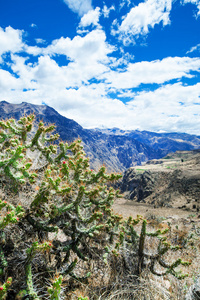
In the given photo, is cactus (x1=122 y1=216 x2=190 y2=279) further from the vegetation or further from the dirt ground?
the dirt ground

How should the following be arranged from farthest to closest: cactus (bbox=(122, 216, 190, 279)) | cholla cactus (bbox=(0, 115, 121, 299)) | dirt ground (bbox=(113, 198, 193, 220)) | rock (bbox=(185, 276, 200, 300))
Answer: dirt ground (bbox=(113, 198, 193, 220)), cactus (bbox=(122, 216, 190, 279)), rock (bbox=(185, 276, 200, 300)), cholla cactus (bbox=(0, 115, 121, 299))

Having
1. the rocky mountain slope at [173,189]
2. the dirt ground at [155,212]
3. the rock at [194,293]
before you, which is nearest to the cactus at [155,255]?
the rock at [194,293]

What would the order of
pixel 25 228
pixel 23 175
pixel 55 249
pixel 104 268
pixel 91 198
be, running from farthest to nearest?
pixel 91 198
pixel 104 268
pixel 55 249
pixel 25 228
pixel 23 175

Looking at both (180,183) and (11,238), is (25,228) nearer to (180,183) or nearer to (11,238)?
(11,238)

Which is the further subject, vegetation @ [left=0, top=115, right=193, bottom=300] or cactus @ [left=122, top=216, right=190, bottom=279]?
cactus @ [left=122, top=216, right=190, bottom=279]

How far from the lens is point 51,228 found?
397 cm

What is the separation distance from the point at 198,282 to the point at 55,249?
11.8 feet

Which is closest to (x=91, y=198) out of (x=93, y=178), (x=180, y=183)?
(x=93, y=178)

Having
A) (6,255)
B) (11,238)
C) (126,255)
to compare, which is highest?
(11,238)

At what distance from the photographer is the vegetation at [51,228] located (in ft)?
11.0

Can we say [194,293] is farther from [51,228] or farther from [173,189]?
[173,189]

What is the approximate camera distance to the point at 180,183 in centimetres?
3669

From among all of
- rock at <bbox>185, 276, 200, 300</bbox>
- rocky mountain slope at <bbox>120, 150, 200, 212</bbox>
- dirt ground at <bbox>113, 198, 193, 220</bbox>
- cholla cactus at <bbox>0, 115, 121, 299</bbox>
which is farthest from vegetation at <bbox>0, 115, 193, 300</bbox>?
rocky mountain slope at <bbox>120, 150, 200, 212</bbox>

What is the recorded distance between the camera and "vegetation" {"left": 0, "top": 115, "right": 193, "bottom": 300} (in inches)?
131
